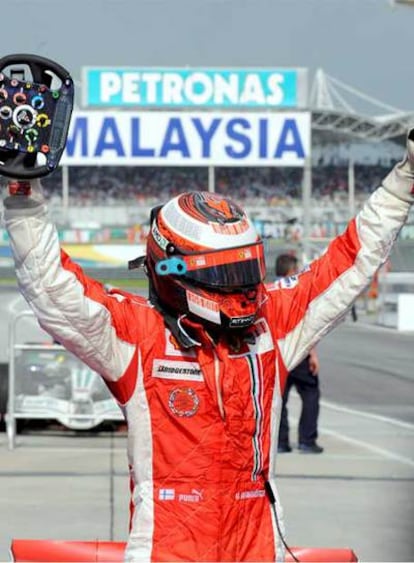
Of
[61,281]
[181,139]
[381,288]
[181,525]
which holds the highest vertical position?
[61,281]

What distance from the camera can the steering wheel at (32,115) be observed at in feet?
8.88

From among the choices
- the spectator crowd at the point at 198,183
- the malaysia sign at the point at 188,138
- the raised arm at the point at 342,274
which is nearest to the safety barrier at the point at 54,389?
the raised arm at the point at 342,274

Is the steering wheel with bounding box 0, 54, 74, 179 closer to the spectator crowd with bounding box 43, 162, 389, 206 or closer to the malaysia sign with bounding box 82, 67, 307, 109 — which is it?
the malaysia sign with bounding box 82, 67, 307, 109

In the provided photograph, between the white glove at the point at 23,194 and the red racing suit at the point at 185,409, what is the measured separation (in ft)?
0.46

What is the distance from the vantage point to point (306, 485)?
28.1 ft

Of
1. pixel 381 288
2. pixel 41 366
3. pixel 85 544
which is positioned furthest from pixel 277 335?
pixel 381 288

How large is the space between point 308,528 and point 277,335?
14.3 ft

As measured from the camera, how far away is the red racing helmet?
3.00 meters

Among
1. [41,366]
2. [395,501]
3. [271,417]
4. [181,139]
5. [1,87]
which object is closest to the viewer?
[1,87]

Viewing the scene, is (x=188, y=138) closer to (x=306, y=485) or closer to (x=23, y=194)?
(x=306, y=485)

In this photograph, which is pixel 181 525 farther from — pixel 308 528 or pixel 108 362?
pixel 308 528

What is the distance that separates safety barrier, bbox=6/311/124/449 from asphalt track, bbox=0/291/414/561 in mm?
→ 207

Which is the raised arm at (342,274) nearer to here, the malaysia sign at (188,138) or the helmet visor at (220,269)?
the helmet visor at (220,269)

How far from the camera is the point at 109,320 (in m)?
3.02
